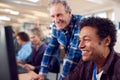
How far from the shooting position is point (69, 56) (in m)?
1.32

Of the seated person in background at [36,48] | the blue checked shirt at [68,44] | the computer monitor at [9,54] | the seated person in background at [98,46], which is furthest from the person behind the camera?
the seated person in background at [36,48]

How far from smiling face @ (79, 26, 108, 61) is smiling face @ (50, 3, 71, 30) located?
26 cm

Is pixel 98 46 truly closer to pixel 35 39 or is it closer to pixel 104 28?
pixel 104 28

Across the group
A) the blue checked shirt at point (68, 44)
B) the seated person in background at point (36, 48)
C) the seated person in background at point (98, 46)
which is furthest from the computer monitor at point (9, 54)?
the seated person in background at point (36, 48)

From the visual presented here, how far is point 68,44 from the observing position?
56.5 inches

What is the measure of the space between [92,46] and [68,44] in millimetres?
354

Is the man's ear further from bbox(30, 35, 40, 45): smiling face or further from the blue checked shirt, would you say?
bbox(30, 35, 40, 45): smiling face

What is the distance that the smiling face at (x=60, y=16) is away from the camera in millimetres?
1343

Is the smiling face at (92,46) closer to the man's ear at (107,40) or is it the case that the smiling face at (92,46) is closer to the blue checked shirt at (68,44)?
the man's ear at (107,40)

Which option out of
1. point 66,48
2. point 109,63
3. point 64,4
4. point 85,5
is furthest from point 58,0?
point 85,5

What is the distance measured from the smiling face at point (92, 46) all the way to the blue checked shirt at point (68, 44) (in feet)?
0.59

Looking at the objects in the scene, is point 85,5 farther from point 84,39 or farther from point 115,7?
point 84,39

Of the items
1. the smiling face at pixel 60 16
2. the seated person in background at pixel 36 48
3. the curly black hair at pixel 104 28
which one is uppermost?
the smiling face at pixel 60 16

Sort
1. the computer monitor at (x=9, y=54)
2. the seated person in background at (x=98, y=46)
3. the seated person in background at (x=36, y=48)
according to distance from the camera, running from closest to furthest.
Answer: the computer monitor at (x=9, y=54) → the seated person in background at (x=98, y=46) → the seated person in background at (x=36, y=48)
